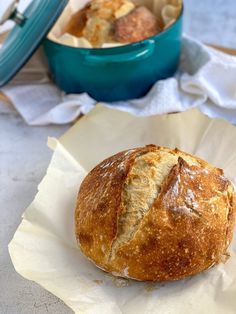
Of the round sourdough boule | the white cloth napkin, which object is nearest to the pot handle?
the white cloth napkin

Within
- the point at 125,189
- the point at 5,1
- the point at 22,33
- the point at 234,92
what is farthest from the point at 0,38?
the point at 125,189

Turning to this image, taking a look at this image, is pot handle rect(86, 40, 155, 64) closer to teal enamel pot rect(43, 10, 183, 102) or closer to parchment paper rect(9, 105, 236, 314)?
teal enamel pot rect(43, 10, 183, 102)

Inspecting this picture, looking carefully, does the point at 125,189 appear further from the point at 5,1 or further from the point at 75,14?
the point at 5,1

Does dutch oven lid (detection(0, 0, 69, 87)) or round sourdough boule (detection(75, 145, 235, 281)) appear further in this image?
dutch oven lid (detection(0, 0, 69, 87))

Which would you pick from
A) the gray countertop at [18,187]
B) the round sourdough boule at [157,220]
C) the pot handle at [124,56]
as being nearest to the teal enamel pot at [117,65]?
the pot handle at [124,56]

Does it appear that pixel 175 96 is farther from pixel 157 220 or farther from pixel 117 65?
pixel 157 220

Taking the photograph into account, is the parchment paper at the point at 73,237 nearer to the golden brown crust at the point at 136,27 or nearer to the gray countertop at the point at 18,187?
the gray countertop at the point at 18,187

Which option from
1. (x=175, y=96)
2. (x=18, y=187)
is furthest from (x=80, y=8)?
(x=18, y=187)
